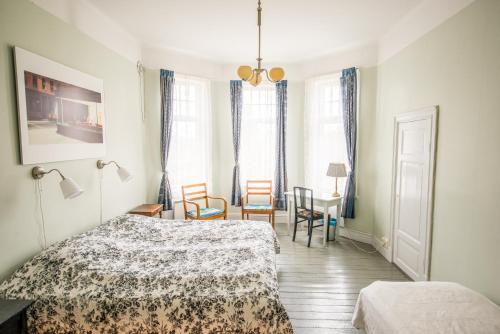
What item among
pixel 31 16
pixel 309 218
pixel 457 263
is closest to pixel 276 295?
pixel 457 263

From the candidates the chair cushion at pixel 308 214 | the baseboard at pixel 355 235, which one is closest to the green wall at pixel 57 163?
the chair cushion at pixel 308 214

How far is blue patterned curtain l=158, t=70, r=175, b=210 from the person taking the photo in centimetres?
429

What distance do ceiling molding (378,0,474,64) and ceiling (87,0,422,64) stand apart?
0.08 meters

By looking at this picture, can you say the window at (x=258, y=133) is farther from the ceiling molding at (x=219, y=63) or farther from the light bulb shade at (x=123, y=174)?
the light bulb shade at (x=123, y=174)

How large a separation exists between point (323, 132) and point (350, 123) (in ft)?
2.02

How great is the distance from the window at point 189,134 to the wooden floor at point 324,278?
6.28 ft

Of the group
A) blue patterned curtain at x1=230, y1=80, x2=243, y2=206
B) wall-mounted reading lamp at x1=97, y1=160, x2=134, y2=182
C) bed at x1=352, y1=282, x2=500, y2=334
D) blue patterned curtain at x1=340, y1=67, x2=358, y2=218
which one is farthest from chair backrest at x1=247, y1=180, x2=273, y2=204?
bed at x1=352, y1=282, x2=500, y2=334

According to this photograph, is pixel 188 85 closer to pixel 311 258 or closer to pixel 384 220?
pixel 311 258

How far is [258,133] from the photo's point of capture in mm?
5039

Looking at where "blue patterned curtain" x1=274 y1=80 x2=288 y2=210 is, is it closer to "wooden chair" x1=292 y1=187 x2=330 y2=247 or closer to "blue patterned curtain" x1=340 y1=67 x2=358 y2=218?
"wooden chair" x1=292 y1=187 x2=330 y2=247

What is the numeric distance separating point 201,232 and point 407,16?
3.43 meters

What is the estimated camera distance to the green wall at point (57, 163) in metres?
2.00

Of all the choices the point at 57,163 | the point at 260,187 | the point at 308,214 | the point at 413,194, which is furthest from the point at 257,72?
the point at 260,187

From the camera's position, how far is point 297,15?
3152mm
